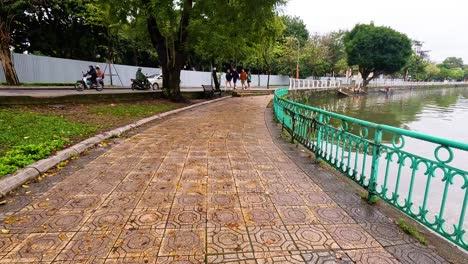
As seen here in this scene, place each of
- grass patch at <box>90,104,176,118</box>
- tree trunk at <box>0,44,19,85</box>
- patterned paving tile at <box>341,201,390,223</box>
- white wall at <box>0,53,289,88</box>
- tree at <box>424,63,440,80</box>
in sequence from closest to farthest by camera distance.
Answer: patterned paving tile at <box>341,201,390,223</box> → grass patch at <box>90,104,176,118</box> → tree trunk at <box>0,44,19,85</box> → white wall at <box>0,53,289,88</box> → tree at <box>424,63,440,80</box>

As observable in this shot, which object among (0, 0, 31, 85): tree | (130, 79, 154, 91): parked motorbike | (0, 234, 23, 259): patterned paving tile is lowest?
(0, 234, 23, 259): patterned paving tile

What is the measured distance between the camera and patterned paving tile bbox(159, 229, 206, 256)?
248cm

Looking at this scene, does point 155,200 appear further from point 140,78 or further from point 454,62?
point 454,62

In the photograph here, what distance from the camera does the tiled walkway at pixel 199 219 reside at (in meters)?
2.49

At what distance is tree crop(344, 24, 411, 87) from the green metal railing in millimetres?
40110

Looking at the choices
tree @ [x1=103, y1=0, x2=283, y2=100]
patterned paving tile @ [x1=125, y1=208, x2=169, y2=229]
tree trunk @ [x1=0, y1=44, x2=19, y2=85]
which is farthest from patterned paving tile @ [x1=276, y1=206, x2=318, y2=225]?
tree trunk @ [x1=0, y1=44, x2=19, y2=85]

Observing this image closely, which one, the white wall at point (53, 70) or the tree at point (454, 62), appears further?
the tree at point (454, 62)

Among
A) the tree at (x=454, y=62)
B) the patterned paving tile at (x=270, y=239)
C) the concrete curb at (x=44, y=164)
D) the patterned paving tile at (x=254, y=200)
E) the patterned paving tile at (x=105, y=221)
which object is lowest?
the patterned paving tile at (x=270, y=239)

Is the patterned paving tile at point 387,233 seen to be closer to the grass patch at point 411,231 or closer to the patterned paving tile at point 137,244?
the grass patch at point 411,231

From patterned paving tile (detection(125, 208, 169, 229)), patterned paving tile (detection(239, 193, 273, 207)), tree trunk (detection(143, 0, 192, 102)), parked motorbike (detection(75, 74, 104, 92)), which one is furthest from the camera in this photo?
parked motorbike (detection(75, 74, 104, 92))

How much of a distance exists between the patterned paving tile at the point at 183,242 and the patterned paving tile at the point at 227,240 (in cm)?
8

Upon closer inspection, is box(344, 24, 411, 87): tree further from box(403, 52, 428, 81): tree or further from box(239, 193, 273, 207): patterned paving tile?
box(239, 193, 273, 207): patterned paving tile

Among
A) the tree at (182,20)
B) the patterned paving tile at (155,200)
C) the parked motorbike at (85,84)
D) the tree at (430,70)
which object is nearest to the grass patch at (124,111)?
the tree at (182,20)

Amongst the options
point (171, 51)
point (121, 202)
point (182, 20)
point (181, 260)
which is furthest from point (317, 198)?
point (171, 51)
